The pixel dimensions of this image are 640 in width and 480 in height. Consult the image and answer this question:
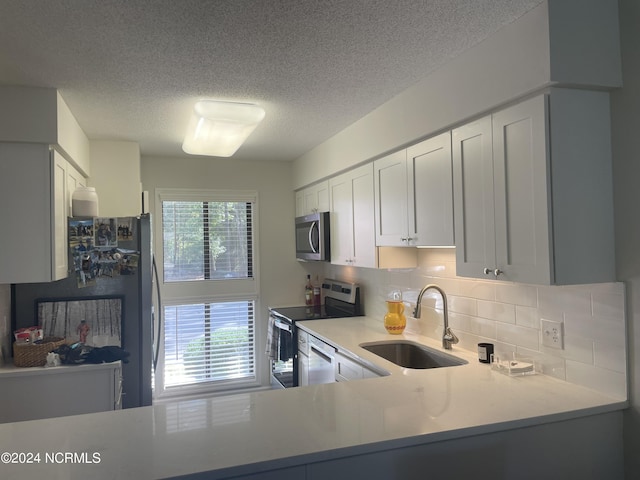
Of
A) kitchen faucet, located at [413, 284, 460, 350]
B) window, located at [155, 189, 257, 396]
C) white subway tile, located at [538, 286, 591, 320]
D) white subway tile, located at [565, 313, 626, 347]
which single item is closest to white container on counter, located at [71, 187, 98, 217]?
window, located at [155, 189, 257, 396]

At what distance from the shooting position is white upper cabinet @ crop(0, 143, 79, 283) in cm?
237

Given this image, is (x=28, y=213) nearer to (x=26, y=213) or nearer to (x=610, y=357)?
(x=26, y=213)

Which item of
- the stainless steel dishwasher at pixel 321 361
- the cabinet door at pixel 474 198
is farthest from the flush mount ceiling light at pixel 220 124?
the stainless steel dishwasher at pixel 321 361

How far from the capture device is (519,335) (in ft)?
7.26

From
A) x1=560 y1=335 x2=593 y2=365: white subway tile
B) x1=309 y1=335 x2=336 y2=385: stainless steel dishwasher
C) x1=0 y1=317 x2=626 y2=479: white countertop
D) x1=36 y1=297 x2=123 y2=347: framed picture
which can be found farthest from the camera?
x1=309 y1=335 x2=336 y2=385: stainless steel dishwasher

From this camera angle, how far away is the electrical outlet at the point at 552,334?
1962 millimetres

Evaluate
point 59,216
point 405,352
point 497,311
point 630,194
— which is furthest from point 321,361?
point 630,194

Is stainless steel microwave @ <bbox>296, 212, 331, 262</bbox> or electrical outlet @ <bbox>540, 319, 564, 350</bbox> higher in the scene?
stainless steel microwave @ <bbox>296, 212, 331, 262</bbox>

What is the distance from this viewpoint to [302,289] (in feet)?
15.3

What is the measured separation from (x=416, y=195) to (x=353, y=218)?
89 cm

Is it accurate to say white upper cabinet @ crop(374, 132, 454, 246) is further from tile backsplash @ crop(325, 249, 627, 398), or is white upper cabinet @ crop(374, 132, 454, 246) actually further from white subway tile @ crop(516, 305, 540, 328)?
white subway tile @ crop(516, 305, 540, 328)

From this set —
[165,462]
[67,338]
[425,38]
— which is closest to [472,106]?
[425,38]

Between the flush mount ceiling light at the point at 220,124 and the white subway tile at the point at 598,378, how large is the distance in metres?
2.14

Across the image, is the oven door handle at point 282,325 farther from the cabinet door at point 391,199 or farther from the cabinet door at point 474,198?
the cabinet door at point 474,198
